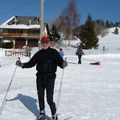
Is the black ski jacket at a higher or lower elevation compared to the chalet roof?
lower

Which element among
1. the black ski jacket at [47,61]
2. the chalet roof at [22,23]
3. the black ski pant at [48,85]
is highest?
the chalet roof at [22,23]

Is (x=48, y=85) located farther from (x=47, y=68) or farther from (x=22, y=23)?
(x=22, y=23)

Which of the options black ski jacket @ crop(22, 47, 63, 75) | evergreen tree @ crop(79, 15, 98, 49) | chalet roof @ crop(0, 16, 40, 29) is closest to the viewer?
black ski jacket @ crop(22, 47, 63, 75)

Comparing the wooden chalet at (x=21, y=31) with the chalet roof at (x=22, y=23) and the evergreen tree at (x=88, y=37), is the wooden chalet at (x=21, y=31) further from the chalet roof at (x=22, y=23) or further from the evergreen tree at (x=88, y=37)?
the evergreen tree at (x=88, y=37)

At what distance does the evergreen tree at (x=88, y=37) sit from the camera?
228ft

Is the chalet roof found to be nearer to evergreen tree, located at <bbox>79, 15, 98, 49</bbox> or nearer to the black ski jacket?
evergreen tree, located at <bbox>79, 15, 98, 49</bbox>

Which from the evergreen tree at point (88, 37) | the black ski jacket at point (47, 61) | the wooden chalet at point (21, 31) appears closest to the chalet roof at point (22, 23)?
the wooden chalet at point (21, 31)

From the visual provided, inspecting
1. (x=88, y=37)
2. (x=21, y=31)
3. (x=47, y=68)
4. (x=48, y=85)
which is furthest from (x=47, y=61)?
(x=21, y=31)

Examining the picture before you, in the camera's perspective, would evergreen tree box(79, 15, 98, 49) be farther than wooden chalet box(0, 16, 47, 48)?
No

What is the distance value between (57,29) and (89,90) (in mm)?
92285

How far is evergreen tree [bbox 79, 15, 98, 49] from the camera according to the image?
69562 millimetres

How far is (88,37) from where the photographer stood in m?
70.4

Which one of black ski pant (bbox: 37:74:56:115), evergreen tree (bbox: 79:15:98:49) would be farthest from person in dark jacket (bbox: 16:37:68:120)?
evergreen tree (bbox: 79:15:98:49)

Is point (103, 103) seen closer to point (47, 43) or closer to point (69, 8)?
point (47, 43)
